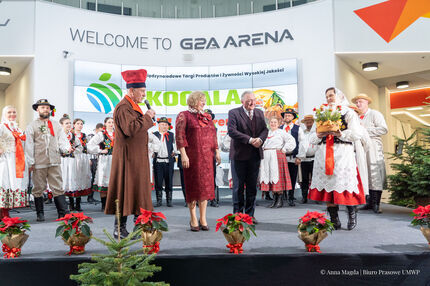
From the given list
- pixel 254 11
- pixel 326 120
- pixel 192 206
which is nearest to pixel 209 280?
pixel 192 206

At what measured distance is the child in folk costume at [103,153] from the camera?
5.56 meters

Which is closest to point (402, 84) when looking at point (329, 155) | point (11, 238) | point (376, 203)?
point (376, 203)

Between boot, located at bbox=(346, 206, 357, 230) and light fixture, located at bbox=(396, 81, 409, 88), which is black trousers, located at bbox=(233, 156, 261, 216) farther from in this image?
light fixture, located at bbox=(396, 81, 409, 88)

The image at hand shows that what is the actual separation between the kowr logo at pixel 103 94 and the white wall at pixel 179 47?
0.51 metres

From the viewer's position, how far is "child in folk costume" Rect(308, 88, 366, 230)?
12.0 feet

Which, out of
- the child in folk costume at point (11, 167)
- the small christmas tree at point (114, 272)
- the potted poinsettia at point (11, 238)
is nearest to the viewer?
the small christmas tree at point (114, 272)

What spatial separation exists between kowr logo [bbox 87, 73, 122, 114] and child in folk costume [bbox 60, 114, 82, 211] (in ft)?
11.3

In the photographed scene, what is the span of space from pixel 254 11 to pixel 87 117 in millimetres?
5433

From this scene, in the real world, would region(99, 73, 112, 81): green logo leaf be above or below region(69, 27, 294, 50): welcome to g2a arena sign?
below

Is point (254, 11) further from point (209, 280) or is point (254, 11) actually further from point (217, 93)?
point (209, 280)

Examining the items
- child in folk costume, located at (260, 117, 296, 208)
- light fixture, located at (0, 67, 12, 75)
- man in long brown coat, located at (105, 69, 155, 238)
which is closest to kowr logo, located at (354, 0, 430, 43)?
child in folk costume, located at (260, 117, 296, 208)

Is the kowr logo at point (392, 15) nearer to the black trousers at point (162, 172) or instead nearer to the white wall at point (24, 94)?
the black trousers at point (162, 172)

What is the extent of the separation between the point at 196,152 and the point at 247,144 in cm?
62

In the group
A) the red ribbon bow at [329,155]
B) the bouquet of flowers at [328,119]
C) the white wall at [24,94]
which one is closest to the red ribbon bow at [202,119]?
the bouquet of flowers at [328,119]
